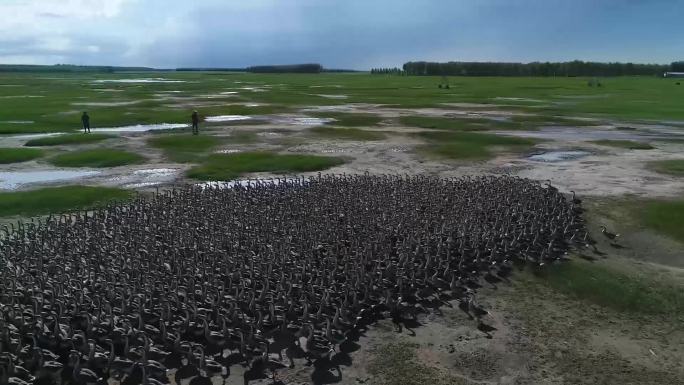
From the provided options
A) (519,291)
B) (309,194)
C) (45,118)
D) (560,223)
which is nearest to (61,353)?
(519,291)

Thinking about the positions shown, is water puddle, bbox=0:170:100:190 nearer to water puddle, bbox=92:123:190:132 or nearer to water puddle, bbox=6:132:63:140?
water puddle, bbox=6:132:63:140

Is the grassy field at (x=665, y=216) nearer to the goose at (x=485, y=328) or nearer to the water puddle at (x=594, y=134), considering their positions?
the goose at (x=485, y=328)

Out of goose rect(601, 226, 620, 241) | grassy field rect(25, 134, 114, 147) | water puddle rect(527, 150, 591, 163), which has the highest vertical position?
grassy field rect(25, 134, 114, 147)

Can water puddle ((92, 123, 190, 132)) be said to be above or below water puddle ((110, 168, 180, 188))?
above

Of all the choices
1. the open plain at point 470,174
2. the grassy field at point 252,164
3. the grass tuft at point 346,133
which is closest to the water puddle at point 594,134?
the open plain at point 470,174

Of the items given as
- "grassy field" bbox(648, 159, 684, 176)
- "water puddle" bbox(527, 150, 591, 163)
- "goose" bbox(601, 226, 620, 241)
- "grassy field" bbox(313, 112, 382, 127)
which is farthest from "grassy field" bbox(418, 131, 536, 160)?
"goose" bbox(601, 226, 620, 241)
